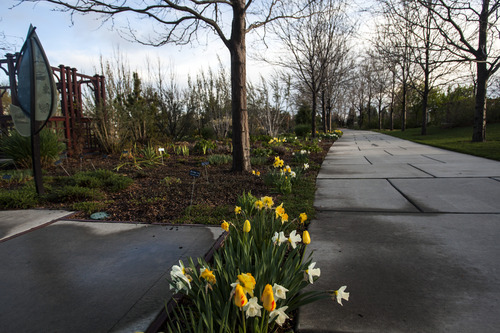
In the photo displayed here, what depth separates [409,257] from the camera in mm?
2174

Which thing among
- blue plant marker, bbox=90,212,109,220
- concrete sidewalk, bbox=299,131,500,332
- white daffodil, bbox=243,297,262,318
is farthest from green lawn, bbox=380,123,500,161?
blue plant marker, bbox=90,212,109,220

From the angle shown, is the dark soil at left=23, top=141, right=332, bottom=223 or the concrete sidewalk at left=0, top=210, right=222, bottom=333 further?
the dark soil at left=23, top=141, right=332, bottom=223

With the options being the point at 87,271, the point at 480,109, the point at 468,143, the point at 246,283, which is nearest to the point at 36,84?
the point at 87,271

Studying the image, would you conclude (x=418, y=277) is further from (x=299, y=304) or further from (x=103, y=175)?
(x=103, y=175)

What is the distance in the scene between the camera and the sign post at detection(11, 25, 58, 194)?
150 inches

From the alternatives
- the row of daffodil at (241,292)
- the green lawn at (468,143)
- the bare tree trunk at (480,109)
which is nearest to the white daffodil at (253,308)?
the row of daffodil at (241,292)

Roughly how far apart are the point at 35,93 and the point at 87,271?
10.1 ft

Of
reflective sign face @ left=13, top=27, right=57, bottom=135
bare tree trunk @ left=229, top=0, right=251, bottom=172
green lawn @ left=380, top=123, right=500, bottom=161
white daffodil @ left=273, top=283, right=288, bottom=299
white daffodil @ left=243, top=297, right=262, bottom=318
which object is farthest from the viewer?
green lawn @ left=380, top=123, right=500, bottom=161

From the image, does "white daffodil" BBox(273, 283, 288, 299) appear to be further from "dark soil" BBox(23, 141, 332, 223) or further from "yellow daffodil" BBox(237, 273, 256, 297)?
"dark soil" BBox(23, 141, 332, 223)

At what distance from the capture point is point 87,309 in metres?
1.59

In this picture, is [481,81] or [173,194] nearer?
[173,194]

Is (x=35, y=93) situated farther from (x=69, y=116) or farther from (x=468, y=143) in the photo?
(x=468, y=143)

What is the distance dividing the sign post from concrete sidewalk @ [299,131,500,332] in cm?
390

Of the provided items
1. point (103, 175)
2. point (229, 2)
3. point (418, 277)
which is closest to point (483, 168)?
point (418, 277)
